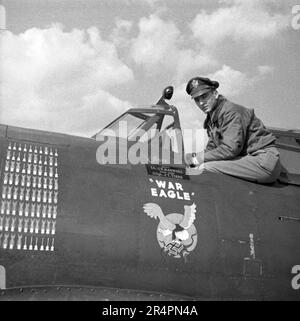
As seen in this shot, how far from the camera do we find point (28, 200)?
3.81 m

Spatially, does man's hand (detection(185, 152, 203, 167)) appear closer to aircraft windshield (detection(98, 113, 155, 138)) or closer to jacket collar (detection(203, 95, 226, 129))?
jacket collar (detection(203, 95, 226, 129))

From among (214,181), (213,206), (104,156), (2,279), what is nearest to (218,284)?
(213,206)

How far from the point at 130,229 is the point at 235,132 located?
198 cm

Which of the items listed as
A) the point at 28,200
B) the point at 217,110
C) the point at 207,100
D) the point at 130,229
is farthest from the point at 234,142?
the point at 28,200

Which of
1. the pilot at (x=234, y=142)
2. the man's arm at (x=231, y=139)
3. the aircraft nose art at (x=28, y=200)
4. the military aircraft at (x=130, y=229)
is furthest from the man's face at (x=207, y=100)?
the aircraft nose art at (x=28, y=200)

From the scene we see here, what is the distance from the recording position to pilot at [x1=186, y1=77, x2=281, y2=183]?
16.5 ft

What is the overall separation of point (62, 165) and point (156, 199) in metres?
0.98

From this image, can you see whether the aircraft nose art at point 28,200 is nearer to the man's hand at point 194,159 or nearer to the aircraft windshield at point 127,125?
the aircraft windshield at point 127,125

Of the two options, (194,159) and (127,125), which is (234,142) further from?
(127,125)

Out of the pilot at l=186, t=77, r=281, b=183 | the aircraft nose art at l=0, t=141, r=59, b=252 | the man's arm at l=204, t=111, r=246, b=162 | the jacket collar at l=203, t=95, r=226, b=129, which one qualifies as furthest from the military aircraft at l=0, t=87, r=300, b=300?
the jacket collar at l=203, t=95, r=226, b=129

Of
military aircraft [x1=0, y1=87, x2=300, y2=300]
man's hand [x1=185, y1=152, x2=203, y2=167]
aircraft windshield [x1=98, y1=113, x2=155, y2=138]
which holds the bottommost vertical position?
military aircraft [x1=0, y1=87, x2=300, y2=300]

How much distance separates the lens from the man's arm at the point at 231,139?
5164 mm

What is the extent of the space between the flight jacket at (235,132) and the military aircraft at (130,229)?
450 mm

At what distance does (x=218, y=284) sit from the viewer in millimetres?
4172
